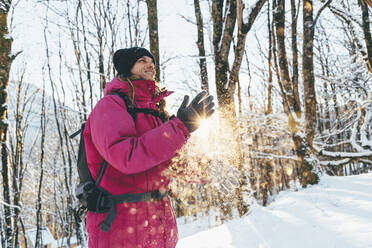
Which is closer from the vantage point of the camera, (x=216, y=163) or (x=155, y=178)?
(x=155, y=178)

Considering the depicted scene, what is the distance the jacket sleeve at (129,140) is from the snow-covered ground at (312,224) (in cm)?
224

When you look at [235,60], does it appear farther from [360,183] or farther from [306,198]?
[360,183]

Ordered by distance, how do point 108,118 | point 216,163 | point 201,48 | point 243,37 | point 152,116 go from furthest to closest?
point 201,48, point 243,37, point 216,163, point 152,116, point 108,118

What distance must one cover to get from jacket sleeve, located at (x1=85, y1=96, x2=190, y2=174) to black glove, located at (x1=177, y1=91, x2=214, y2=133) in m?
0.06

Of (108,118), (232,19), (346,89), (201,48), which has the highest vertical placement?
(201,48)

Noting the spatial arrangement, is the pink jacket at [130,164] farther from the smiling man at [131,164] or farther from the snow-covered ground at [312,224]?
the snow-covered ground at [312,224]

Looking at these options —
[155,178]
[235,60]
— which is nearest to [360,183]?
[235,60]

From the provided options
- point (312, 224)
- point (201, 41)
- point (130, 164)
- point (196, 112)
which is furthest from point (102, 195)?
point (201, 41)

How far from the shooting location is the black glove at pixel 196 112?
1115mm

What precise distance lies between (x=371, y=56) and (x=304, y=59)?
1.23 meters

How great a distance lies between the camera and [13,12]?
6059mm

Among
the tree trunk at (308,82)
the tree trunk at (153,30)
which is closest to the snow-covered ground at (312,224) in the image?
the tree trunk at (308,82)

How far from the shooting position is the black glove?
3.66ft

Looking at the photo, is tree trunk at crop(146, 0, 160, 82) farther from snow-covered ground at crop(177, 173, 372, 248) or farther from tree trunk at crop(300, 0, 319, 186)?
tree trunk at crop(300, 0, 319, 186)
